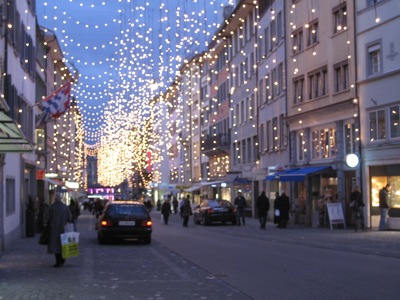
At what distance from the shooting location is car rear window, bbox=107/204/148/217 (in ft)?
84.7

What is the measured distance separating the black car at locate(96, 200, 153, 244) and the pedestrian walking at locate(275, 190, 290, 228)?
37.0 ft

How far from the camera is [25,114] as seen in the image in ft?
106

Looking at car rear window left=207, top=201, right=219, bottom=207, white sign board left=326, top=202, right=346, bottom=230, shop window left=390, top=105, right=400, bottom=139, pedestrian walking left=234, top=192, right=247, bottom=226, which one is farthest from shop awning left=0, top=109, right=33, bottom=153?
car rear window left=207, top=201, right=219, bottom=207

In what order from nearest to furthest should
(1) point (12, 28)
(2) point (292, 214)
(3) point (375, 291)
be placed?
1. (3) point (375, 291)
2. (1) point (12, 28)
3. (2) point (292, 214)

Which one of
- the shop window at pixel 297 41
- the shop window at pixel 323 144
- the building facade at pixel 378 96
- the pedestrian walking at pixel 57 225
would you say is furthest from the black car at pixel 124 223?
the shop window at pixel 297 41

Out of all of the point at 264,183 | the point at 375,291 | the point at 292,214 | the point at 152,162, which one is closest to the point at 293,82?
the point at 292,214

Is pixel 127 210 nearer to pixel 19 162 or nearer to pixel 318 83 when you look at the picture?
pixel 19 162

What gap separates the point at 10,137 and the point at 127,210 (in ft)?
33.3

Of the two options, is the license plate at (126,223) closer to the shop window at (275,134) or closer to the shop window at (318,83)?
the shop window at (318,83)

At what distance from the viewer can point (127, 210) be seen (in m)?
26.0

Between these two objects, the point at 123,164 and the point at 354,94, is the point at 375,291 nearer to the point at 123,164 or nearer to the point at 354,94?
the point at 354,94

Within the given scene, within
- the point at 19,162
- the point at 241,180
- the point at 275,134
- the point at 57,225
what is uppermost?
the point at 275,134

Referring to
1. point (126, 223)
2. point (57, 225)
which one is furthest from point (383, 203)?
point (57, 225)

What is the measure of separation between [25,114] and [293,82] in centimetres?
1594
